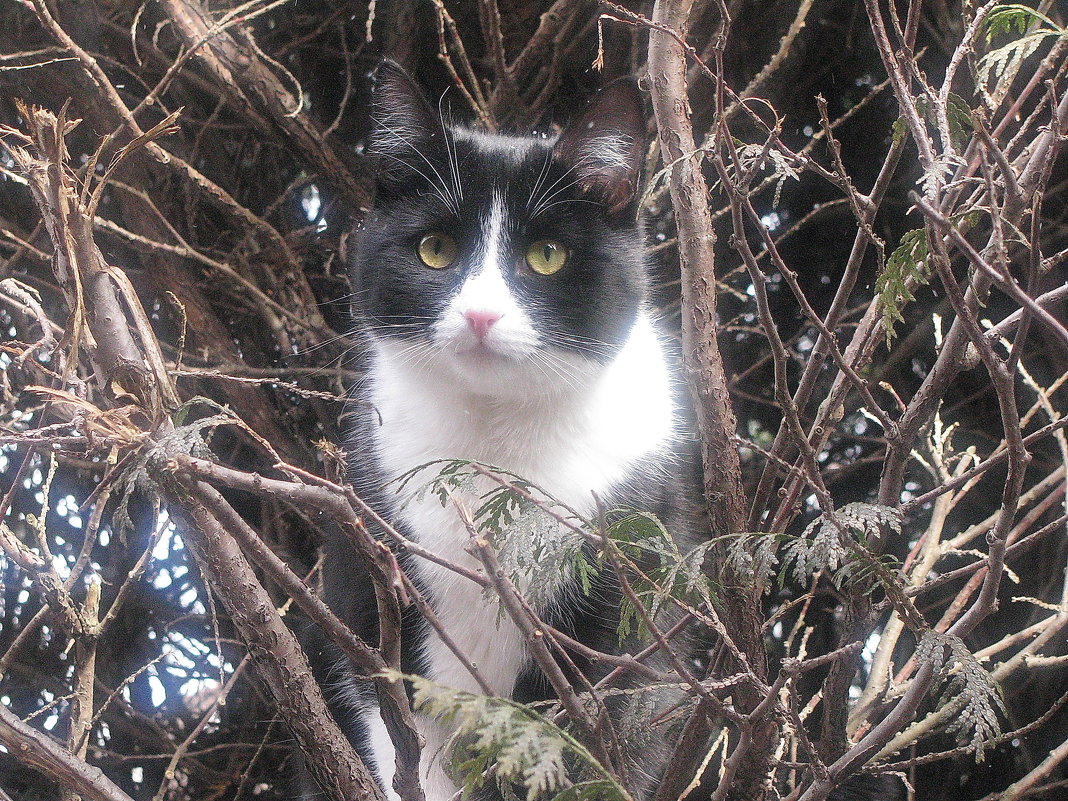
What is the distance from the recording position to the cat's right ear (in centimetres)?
159

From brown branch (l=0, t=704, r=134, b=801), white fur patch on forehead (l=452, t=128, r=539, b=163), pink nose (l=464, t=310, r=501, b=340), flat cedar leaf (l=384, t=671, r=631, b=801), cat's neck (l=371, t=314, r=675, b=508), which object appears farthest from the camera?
white fur patch on forehead (l=452, t=128, r=539, b=163)

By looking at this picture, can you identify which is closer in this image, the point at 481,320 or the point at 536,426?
the point at 481,320

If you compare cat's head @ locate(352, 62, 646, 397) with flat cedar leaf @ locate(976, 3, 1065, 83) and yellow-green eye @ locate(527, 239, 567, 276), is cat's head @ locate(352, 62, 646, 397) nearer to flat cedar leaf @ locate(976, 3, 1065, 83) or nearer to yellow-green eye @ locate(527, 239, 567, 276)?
yellow-green eye @ locate(527, 239, 567, 276)

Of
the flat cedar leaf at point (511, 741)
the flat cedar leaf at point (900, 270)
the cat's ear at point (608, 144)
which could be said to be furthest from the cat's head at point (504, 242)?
the flat cedar leaf at point (511, 741)

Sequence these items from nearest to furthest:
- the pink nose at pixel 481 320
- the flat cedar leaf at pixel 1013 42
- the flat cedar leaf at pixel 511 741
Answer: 1. the flat cedar leaf at pixel 511 741
2. the flat cedar leaf at pixel 1013 42
3. the pink nose at pixel 481 320

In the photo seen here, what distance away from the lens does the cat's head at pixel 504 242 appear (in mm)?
1463

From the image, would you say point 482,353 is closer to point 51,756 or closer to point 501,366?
point 501,366

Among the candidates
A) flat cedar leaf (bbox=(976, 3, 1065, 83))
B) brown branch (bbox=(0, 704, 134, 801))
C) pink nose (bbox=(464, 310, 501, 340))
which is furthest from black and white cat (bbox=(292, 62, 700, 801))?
flat cedar leaf (bbox=(976, 3, 1065, 83))

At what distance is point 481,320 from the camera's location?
1372 millimetres

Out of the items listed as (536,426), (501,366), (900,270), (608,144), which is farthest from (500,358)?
(900,270)

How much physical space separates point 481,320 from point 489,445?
0.23 m

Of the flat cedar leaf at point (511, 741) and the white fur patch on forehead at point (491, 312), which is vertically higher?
the white fur patch on forehead at point (491, 312)

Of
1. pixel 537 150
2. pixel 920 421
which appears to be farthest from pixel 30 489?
pixel 920 421

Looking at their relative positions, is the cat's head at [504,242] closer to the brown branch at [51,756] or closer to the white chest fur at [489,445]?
the white chest fur at [489,445]
